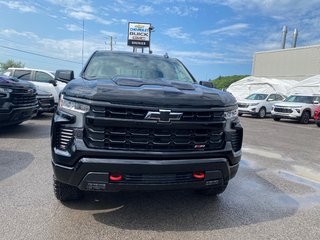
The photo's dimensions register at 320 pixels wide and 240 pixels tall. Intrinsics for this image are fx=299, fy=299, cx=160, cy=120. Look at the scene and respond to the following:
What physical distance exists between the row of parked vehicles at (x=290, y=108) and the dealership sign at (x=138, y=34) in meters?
21.3

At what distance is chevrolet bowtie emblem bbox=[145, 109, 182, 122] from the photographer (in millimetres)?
2855

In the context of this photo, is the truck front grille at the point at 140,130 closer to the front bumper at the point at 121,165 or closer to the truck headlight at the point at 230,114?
the front bumper at the point at 121,165

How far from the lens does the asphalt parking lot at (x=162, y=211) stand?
302cm

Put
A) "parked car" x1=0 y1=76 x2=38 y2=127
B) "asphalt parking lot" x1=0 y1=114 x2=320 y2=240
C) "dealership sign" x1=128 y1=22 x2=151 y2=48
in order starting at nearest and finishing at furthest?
"asphalt parking lot" x1=0 y1=114 x2=320 y2=240
"parked car" x1=0 y1=76 x2=38 y2=127
"dealership sign" x1=128 y1=22 x2=151 y2=48

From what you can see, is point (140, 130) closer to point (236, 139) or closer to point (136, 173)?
point (136, 173)

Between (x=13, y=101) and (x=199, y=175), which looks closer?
(x=199, y=175)

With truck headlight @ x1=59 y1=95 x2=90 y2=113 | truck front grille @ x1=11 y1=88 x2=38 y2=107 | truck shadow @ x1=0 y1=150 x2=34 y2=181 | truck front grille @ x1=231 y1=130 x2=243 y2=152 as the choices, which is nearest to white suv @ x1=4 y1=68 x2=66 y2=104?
truck front grille @ x1=11 y1=88 x2=38 y2=107

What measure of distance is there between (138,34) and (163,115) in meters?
37.1

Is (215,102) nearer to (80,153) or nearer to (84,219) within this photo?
(80,153)

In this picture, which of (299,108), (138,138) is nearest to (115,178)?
(138,138)

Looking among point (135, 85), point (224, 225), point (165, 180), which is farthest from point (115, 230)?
point (135, 85)

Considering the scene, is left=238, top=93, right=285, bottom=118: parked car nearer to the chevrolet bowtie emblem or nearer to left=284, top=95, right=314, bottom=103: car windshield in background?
left=284, top=95, right=314, bottom=103: car windshield in background

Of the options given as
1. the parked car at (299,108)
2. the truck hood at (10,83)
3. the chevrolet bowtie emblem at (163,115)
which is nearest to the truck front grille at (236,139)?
the chevrolet bowtie emblem at (163,115)

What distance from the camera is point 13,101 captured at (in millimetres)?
7129
